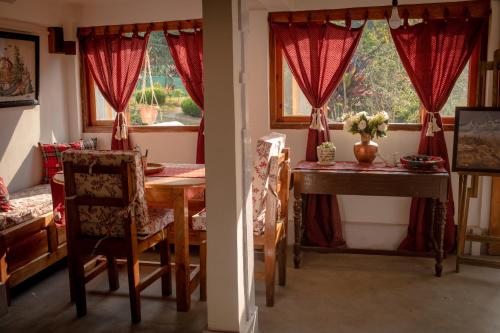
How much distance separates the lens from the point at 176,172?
12.6 feet

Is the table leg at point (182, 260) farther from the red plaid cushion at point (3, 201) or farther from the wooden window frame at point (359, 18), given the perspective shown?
the wooden window frame at point (359, 18)

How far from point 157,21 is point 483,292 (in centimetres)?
353

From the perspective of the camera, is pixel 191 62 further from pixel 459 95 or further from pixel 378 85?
pixel 459 95

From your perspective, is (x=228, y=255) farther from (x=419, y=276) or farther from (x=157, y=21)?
(x=157, y=21)

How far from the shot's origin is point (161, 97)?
201 inches

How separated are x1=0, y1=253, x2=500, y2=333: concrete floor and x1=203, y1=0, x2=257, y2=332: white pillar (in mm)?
544

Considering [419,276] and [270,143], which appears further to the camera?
[419,276]

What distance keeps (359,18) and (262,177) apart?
71.8 inches

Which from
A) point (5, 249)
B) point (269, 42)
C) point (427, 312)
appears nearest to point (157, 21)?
point (269, 42)

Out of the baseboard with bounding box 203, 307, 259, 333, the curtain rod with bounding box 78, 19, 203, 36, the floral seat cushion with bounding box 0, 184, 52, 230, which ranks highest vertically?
the curtain rod with bounding box 78, 19, 203, 36

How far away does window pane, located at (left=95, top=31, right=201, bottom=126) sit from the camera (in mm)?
4984

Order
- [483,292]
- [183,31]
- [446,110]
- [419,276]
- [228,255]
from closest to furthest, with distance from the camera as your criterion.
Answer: [228,255]
[483,292]
[419,276]
[446,110]
[183,31]

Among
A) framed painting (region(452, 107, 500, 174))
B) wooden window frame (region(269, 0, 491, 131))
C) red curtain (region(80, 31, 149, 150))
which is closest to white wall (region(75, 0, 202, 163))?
red curtain (region(80, 31, 149, 150))

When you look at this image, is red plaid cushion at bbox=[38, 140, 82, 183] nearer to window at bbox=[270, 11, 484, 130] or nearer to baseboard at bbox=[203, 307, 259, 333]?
window at bbox=[270, 11, 484, 130]
